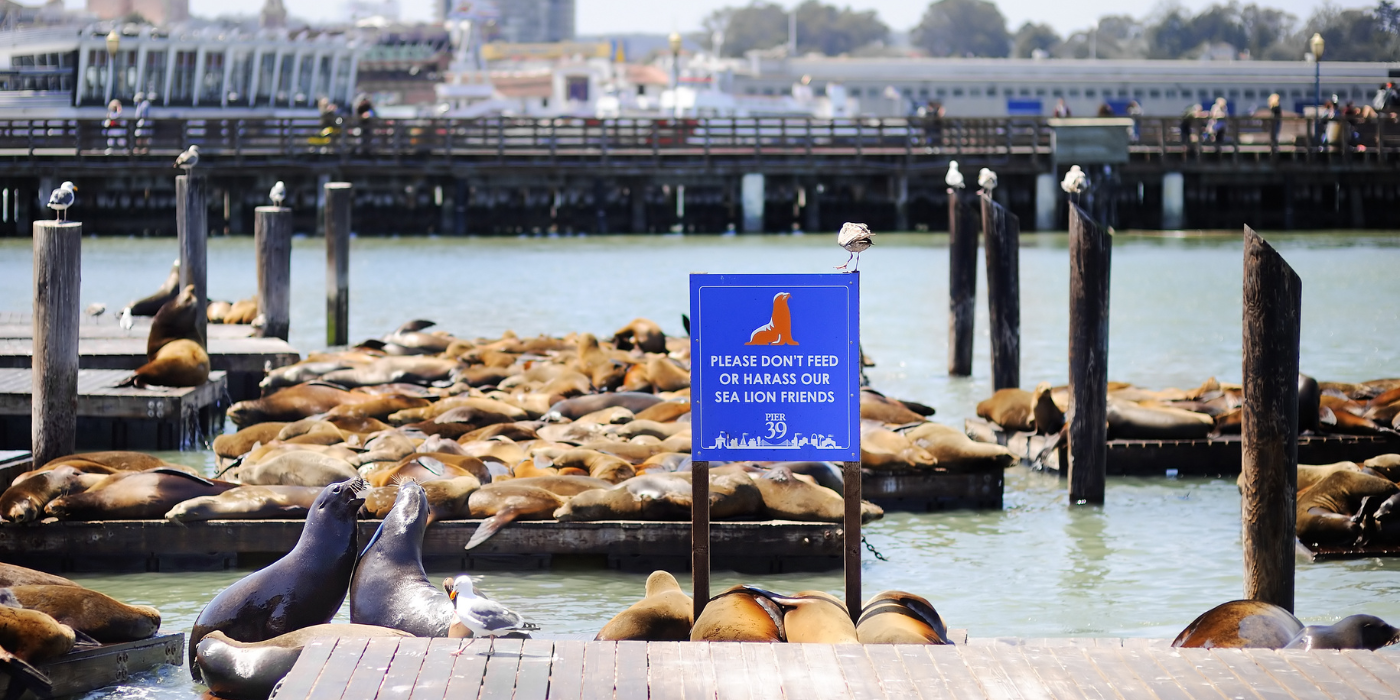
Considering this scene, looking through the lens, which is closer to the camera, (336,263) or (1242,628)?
(1242,628)

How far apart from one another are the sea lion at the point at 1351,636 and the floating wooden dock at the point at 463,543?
10.4 ft

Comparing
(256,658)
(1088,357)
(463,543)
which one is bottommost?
(463,543)

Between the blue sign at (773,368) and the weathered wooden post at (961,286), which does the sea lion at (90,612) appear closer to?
the blue sign at (773,368)

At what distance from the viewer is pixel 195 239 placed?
14242mm

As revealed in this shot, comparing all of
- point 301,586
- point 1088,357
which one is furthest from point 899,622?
point 1088,357

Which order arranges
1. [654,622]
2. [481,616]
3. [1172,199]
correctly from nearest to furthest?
[481,616] < [654,622] < [1172,199]

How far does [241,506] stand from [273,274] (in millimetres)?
7956

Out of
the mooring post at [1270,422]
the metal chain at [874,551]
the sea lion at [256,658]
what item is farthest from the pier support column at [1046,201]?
the sea lion at [256,658]

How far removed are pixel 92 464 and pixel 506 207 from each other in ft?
95.4

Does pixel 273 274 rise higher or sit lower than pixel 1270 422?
higher

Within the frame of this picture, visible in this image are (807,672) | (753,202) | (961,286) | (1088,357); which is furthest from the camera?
(753,202)

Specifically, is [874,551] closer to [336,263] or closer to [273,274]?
[273,274]

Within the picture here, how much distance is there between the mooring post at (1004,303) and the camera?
13820 millimetres

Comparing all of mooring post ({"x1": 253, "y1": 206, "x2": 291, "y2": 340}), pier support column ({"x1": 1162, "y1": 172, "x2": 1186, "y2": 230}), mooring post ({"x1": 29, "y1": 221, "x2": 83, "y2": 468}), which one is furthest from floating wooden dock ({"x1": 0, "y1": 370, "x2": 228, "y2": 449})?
pier support column ({"x1": 1162, "y1": 172, "x2": 1186, "y2": 230})
